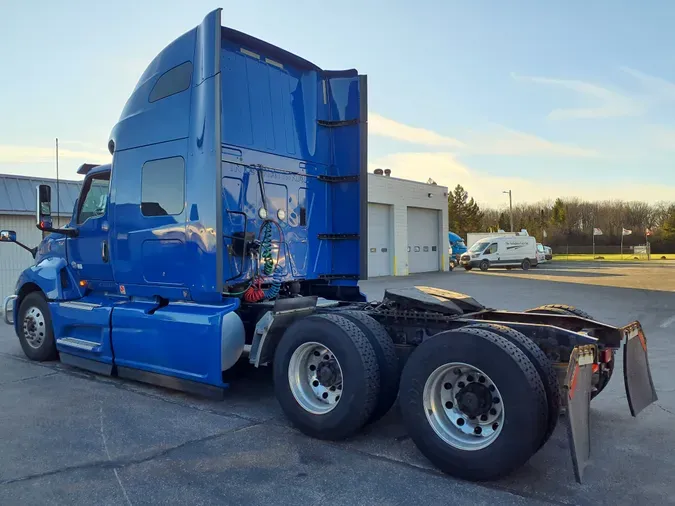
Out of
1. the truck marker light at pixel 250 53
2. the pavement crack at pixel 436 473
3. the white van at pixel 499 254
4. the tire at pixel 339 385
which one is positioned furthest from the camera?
the white van at pixel 499 254

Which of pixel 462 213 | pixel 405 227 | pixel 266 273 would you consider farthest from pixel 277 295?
pixel 462 213

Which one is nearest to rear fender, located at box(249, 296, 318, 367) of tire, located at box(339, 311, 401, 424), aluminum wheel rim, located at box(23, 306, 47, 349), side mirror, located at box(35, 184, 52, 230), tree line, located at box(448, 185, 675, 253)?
tire, located at box(339, 311, 401, 424)

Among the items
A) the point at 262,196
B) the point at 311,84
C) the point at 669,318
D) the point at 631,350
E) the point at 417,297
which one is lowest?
the point at 669,318

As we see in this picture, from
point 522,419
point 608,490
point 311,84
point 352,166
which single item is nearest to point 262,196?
point 352,166

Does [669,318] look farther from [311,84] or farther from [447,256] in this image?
[447,256]

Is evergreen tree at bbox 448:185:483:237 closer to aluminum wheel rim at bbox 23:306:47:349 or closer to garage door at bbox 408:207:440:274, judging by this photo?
garage door at bbox 408:207:440:274

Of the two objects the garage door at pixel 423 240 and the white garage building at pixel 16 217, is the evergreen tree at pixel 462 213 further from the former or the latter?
the white garage building at pixel 16 217

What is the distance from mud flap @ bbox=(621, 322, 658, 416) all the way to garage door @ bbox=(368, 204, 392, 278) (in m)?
22.5

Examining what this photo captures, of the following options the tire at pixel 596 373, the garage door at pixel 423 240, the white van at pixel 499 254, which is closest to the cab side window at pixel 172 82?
the tire at pixel 596 373

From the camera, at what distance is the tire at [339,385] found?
4582 mm

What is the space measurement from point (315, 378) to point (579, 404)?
2284mm

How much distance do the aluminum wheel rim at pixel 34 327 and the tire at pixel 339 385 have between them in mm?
4521

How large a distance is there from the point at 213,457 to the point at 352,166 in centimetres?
382

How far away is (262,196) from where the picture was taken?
6.31 m
